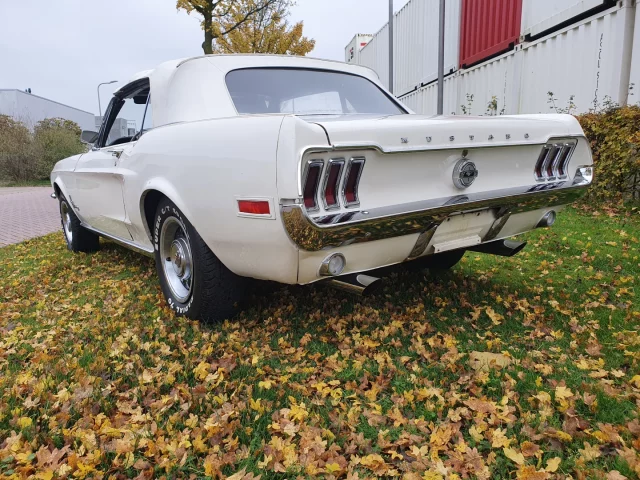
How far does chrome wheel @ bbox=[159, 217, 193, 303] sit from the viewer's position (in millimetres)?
3143

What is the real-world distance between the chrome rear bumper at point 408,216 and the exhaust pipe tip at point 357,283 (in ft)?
0.76

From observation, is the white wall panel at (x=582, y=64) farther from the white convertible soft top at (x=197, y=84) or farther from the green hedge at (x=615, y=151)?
the white convertible soft top at (x=197, y=84)

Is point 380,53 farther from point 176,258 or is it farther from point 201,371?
point 201,371

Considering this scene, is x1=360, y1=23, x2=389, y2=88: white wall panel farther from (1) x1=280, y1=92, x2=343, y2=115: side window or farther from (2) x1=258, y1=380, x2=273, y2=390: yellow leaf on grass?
(2) x1=258, y1=380, x2=273, y2=390: yellow leaf on grass

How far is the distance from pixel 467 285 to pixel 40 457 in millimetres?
2918


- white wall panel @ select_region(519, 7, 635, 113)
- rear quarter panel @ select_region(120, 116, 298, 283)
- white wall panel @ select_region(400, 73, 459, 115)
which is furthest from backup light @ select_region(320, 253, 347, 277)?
white wall panel @ select_region(400, 73, 459, 115)

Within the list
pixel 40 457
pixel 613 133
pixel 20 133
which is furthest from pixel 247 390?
pixel 20 133

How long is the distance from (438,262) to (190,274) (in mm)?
1934

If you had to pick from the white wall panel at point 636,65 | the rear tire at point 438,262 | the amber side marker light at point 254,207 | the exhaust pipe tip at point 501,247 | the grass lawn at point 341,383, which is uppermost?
the white wall panel at point 636,65

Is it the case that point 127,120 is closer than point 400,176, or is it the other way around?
point 400,176

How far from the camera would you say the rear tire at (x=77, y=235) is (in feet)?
18.0

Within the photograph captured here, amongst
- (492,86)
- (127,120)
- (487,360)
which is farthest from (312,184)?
(492,86)

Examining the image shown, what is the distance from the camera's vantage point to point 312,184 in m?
2.22

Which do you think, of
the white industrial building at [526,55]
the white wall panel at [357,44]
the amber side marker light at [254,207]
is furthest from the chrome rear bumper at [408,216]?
the white wall panel at [357,44]
